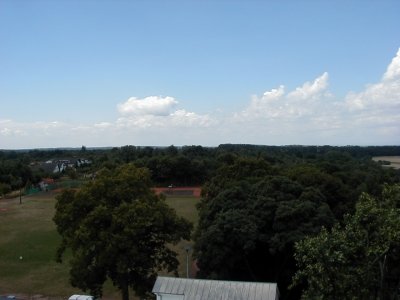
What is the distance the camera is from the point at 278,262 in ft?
69.4

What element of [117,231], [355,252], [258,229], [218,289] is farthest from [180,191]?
[355,252]

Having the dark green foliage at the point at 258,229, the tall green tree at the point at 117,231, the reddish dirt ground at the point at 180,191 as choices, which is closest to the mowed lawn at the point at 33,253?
the tall green tree at the point at 117,231

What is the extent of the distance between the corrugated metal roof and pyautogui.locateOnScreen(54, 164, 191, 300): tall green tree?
6.75 ft

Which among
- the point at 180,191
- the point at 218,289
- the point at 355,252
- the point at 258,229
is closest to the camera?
the point at 355,252

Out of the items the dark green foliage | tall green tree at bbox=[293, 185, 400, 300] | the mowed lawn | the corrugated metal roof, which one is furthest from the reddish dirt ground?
tall green tree at bbox=[293, 185, 400, 300]

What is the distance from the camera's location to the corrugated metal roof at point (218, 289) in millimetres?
14555

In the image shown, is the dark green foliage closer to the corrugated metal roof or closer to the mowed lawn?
the corrugated metal roof

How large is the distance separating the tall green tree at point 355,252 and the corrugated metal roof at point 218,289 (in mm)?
2673

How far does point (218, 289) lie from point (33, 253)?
20.5 metres

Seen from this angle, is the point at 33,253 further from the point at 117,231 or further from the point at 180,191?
the point at 180,191

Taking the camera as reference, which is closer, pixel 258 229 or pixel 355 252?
pixel 355 252

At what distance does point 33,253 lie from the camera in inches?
1215

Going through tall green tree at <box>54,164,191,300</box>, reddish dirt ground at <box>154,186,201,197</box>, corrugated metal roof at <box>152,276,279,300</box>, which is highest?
tall green tree at <box>54,164,191,300</box>

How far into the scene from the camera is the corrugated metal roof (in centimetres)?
1455
